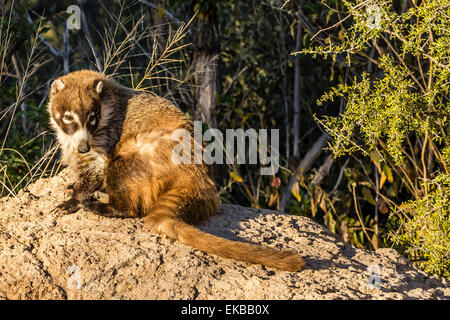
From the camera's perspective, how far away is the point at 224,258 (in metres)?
3.85

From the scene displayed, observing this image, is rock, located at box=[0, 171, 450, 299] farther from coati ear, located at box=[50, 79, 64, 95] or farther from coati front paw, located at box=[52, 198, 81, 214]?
coati ear, located at box=[50, 79, 64, 95]

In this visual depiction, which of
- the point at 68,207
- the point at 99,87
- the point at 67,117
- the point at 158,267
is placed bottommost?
the point at 158,267

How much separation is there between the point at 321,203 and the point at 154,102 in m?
2.72

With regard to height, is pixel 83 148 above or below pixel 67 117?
below

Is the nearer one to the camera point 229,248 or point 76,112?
point 229,248

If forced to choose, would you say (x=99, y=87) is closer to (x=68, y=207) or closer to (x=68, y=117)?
(x=68, y=117)

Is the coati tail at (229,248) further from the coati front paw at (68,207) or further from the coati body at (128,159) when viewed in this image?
the coati front paw at (68,207)

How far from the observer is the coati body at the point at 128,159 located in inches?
167

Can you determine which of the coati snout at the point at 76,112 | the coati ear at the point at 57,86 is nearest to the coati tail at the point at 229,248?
the coati snout at the point at 76,112

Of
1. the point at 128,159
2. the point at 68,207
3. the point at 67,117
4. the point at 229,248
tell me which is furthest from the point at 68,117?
the point at 229,248

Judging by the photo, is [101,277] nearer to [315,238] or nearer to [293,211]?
[315,238]

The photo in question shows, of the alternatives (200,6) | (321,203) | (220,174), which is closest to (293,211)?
(321,203)

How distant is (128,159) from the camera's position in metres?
4.43

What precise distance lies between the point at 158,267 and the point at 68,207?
100cm
